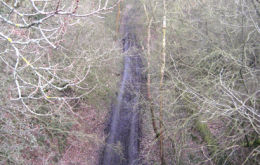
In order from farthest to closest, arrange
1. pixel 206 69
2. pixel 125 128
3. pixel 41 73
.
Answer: pixel 125 128 → pixel 41 73 → pixel 206 69

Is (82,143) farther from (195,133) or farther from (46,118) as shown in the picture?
(195,133)

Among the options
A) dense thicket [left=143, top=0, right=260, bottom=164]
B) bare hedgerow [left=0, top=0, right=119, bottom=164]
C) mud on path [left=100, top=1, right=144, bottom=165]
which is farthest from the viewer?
Answer: mud on path [left=100, top=1, right=144, bottom=165]

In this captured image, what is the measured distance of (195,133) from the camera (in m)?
8.84

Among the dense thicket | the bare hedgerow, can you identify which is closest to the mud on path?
the dense thicket

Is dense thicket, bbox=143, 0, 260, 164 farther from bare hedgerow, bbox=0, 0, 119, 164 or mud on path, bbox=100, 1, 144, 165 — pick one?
bare hedgerow, bbox=0, 0, 119, 164

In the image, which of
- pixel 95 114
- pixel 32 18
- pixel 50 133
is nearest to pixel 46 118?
pixel 50 133

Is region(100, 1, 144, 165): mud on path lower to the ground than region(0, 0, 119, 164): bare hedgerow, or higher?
lower

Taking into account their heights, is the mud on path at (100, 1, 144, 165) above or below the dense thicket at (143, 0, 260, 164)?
below

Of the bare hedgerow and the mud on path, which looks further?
the mud on path

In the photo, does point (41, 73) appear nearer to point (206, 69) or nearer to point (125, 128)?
point (206, 69)

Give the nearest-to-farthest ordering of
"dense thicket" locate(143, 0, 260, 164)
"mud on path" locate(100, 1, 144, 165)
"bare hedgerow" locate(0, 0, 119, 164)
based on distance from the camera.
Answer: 1. "bare hedgerow" locate(0, 0, 119, 164)
2. "dense thicket" locate(143, 0, 260, 164)
3. "mud on path" locate(100, 1, 144, 165)

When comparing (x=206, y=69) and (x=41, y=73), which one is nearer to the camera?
(x=206, y=69)

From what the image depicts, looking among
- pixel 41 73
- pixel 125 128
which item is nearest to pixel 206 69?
pixel 41 73

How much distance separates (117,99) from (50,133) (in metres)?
6.67
